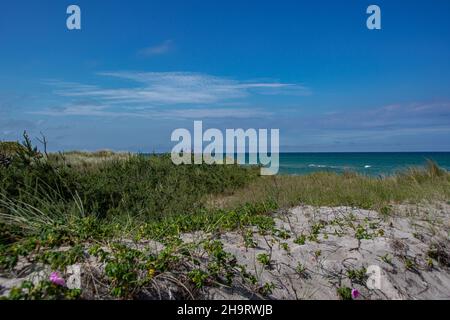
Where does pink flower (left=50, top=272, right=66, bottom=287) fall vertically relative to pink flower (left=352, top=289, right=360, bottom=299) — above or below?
above

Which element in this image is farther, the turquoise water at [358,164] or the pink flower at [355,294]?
the turquoise water at [358,164]

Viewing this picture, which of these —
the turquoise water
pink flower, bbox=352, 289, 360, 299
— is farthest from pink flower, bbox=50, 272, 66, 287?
the turquoise water

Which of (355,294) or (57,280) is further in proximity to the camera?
(355,294)

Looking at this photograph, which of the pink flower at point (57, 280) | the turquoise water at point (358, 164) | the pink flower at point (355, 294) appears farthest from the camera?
the turquoise water at point (358, 164)

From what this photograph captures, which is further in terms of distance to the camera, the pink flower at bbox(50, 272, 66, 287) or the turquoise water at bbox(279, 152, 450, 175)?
the turquoise water at bbox(279, 152, 450, 175)

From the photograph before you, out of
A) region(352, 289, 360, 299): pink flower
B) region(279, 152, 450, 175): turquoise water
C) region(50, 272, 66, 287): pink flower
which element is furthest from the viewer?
region(279, 152, 450, 175): turquoise water

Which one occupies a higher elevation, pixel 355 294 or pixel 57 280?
pixel 57 280

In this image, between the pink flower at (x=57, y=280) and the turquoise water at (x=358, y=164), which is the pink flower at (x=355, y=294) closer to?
the pink flower at (x=57, y=280)

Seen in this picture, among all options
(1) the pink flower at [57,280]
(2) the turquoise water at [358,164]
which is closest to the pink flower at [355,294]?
(1) the pink flower at [57,280]

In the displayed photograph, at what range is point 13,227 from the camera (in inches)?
162

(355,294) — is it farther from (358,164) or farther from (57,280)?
(358,164)

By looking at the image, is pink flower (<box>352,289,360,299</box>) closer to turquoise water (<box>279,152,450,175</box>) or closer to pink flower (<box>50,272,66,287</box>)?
pink flower (<box>50,272,66,287</box>)

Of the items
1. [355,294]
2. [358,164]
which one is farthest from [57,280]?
[358,164]
